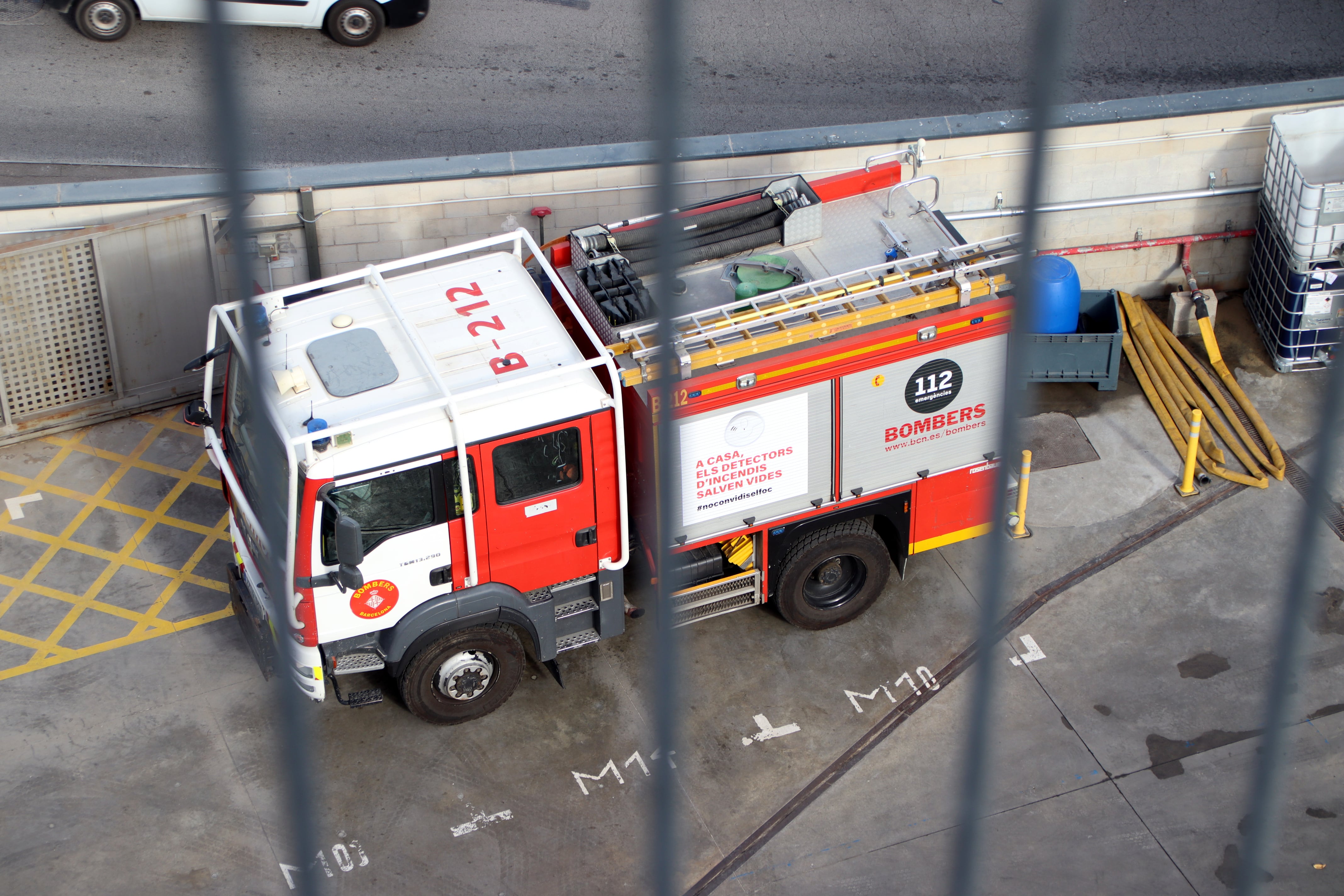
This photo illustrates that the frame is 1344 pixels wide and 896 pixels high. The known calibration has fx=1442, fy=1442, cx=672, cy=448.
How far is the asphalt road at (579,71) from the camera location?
14938 millimetres

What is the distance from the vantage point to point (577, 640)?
32.7 ft

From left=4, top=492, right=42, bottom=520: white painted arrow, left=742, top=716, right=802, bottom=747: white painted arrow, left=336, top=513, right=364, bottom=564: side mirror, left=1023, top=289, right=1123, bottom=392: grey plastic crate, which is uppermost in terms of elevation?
left=336, top=513, right=364, bottom=564: side mirror

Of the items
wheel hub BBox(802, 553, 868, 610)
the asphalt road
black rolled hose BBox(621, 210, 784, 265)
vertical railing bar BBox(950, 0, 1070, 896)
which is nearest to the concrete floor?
wheel hub BBox(802, 553, 868, 610)

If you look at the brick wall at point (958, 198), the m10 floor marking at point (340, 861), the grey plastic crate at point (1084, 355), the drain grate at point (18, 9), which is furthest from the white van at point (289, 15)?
the m10 floor marking at point (340, 861)

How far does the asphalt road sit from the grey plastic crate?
351 centimetres

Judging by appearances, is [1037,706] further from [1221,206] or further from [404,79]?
[404,79]

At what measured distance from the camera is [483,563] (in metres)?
9.12

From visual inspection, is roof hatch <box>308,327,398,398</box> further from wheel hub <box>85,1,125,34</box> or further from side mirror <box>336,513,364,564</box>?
wheel hub <box>85,1,125,34</box>

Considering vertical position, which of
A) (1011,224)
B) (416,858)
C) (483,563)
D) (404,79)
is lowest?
(416,858)

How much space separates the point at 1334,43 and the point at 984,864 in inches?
480

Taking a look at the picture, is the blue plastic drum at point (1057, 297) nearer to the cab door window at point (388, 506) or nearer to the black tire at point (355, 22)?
the cab door window at point (388, 506)

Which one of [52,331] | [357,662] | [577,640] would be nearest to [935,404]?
[577,640]

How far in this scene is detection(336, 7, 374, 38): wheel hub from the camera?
1592 cm

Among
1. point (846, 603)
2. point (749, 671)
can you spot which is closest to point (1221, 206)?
point (846, 603)
